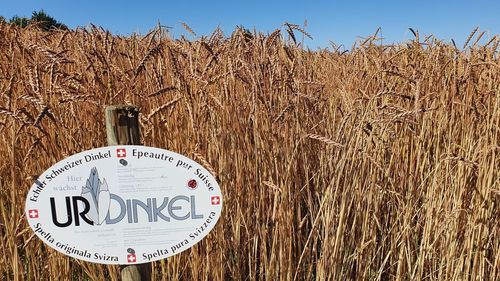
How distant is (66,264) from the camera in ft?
3.86

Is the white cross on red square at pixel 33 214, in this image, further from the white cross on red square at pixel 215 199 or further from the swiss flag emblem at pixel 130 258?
the white cross on red square at pixel 215 199

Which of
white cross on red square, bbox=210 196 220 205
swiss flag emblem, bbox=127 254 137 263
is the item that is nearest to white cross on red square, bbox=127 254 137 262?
swiss flag emblem, bbox=127 254 137 263

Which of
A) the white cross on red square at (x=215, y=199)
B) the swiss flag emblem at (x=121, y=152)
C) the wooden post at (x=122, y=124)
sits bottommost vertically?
the white cross on red square at (x=215, y=199)

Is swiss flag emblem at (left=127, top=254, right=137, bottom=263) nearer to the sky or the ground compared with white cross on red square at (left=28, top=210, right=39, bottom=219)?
nearer to the ground

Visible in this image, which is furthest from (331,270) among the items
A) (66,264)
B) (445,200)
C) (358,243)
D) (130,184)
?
(66,264)

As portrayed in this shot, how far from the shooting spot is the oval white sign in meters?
0.92

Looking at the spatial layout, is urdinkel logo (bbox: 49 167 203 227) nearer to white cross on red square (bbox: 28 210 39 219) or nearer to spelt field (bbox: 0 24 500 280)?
white cross on red square (bbox: 28 210 39 219)

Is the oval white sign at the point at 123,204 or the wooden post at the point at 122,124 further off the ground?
the wooden post at the point at 122,124

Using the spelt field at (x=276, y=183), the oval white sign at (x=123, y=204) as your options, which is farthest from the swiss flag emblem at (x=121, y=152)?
the spelt field at (x=276, y=183)

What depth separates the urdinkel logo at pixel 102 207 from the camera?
926 mm

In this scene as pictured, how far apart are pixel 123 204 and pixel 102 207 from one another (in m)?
0.05

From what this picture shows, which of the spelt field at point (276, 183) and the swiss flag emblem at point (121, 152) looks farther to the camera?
the spelt field at point (276, 183)

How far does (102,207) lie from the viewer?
3.05 ft

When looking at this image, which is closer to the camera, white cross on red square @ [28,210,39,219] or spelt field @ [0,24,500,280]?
white cross on red square @ [28,210,39,219]
